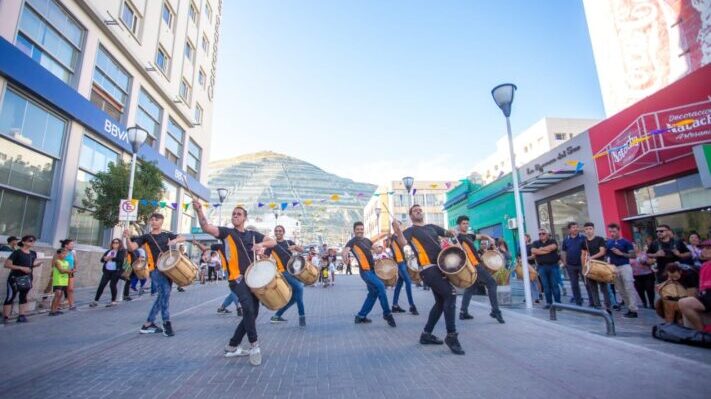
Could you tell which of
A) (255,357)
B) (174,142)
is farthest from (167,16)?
(255,357)

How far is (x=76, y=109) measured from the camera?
14516 mm

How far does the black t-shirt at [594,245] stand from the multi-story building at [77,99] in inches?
667

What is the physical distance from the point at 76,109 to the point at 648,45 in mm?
36411

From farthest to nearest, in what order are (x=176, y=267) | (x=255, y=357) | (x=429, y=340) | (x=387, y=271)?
(x=387, y=271), (x=176, y=267), (x=429, y=340), (x=255, y=357)

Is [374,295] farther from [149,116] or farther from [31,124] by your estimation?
[149,116]

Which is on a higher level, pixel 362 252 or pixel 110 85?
pixel 110 85

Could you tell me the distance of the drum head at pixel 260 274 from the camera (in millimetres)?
4691

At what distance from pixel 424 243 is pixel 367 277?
8.16 feet

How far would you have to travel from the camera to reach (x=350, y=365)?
4414 mm

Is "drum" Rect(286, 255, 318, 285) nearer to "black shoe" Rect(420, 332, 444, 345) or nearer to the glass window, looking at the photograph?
"black shoe" Rect(420, 332, 444, 345)

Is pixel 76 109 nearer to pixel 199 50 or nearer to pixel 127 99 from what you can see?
pixel 127 99

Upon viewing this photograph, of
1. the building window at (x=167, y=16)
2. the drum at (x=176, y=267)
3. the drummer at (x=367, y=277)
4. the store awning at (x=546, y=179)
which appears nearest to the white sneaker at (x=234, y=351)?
the drum at (x=176, y=267)

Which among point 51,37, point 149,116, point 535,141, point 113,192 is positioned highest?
point 535,141

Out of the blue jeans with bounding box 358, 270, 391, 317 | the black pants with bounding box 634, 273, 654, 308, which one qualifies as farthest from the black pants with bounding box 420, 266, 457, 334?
the black pants with bounding box 634, 273, 654, 308
